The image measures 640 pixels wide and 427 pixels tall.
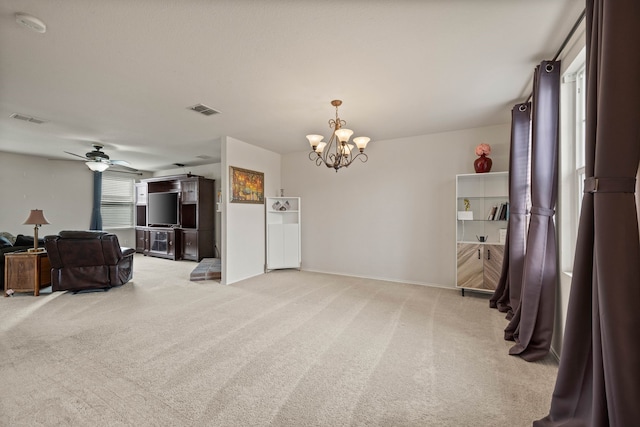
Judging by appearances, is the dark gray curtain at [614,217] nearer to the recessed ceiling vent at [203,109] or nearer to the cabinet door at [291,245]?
the recessed ceiling vent at [203,109]

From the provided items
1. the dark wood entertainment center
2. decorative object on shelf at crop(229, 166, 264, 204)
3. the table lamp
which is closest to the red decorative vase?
decorative object on shelf at crop(229, 166, 264, 204)

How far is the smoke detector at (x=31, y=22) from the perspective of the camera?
5.79ft

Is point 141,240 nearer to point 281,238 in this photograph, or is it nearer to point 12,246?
point 12,246

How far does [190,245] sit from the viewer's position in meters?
7.01

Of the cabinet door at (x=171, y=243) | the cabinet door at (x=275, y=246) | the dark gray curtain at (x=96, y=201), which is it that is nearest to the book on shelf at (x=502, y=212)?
the cabinet door at (x=275, y=246)

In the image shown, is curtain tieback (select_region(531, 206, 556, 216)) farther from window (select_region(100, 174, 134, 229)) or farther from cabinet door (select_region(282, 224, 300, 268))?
window (select_region(100, 174, 134, 229))

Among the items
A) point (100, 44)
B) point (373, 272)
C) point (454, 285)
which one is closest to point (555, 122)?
point (454, 285)

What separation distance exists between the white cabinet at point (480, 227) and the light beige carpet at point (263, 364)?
1.28ft

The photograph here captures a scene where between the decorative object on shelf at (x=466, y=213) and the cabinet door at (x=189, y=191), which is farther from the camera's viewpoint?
the cabinet door at (x=189, y=191)

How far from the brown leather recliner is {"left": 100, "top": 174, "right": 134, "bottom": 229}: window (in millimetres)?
4199

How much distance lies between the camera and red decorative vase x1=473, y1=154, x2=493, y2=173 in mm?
3957

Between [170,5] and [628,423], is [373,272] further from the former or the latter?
[170,5]

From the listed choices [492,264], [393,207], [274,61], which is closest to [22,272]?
[274,61]

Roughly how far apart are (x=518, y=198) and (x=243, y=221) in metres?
4.30
